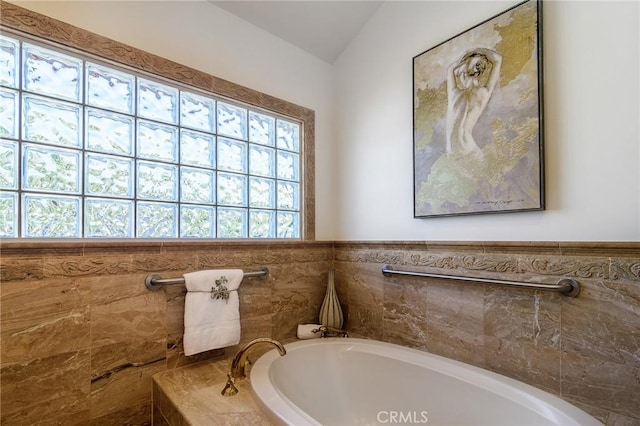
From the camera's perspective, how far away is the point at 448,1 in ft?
5.26

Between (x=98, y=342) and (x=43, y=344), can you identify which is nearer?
(x=43, y=344)

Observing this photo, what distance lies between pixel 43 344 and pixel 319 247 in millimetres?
1431

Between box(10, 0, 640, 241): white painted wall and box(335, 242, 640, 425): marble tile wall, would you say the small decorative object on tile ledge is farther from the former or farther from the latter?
box(10, 0, 640, 241): white painted wall

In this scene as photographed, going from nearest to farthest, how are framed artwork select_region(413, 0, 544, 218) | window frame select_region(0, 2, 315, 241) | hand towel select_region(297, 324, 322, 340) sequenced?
window frame select_region(0, 2, 315, 241) → framed artwork select_region(413, 0, 544, 218) → hand towel select_region(297, 324, 322, 340)

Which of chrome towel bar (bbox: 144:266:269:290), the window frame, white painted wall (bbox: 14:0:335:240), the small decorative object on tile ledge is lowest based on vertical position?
the small decorative object on tile ledge

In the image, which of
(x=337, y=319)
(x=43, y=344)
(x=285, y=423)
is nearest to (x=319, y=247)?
Result: (x=337, y=319)

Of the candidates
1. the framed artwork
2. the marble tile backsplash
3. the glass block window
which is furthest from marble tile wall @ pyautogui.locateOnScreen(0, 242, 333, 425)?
the framed artwork

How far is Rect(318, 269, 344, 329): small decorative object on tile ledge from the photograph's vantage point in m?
1.98

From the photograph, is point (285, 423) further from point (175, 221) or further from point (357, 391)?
point (175, 221)

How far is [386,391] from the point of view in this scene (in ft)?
5.16

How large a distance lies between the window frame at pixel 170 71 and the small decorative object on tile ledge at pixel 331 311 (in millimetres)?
411

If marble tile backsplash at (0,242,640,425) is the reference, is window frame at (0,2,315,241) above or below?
above

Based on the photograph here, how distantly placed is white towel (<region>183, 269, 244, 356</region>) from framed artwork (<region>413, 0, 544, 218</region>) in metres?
1.11

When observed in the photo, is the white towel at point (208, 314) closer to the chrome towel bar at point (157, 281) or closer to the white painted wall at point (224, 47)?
the chrome towel bar at point (157, 281)
